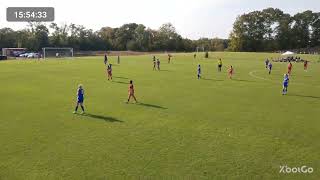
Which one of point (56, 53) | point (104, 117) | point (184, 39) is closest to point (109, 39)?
point (184, 39)

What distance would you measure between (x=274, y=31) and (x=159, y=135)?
130 meters

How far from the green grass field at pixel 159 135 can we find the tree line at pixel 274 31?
348ft

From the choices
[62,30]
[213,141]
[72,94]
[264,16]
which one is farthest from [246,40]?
[213,141]

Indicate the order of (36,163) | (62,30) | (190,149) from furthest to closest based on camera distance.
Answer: (62,30) → (190,149) → (36,163)

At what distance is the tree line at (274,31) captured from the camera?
133500 millimetres

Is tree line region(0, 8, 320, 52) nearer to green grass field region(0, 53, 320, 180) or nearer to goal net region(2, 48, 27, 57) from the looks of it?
goal net region(2, 48, 27, 57)

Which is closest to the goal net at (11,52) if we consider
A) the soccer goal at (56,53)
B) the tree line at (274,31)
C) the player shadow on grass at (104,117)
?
the soccer goal at (56,53)

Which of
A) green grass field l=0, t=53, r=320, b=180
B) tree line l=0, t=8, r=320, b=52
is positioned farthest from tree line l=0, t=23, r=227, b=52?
green grass field l=0, t=53, r=320, b=180

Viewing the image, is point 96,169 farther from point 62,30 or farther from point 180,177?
point 62,30

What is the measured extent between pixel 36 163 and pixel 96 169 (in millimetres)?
2266

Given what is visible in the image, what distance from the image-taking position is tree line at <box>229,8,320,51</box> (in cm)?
13350

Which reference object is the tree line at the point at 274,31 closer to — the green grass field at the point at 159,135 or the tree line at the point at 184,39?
the tree line at the point at 184,39

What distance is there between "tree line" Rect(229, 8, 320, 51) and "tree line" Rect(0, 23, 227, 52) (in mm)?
17177

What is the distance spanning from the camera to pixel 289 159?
14195mm
